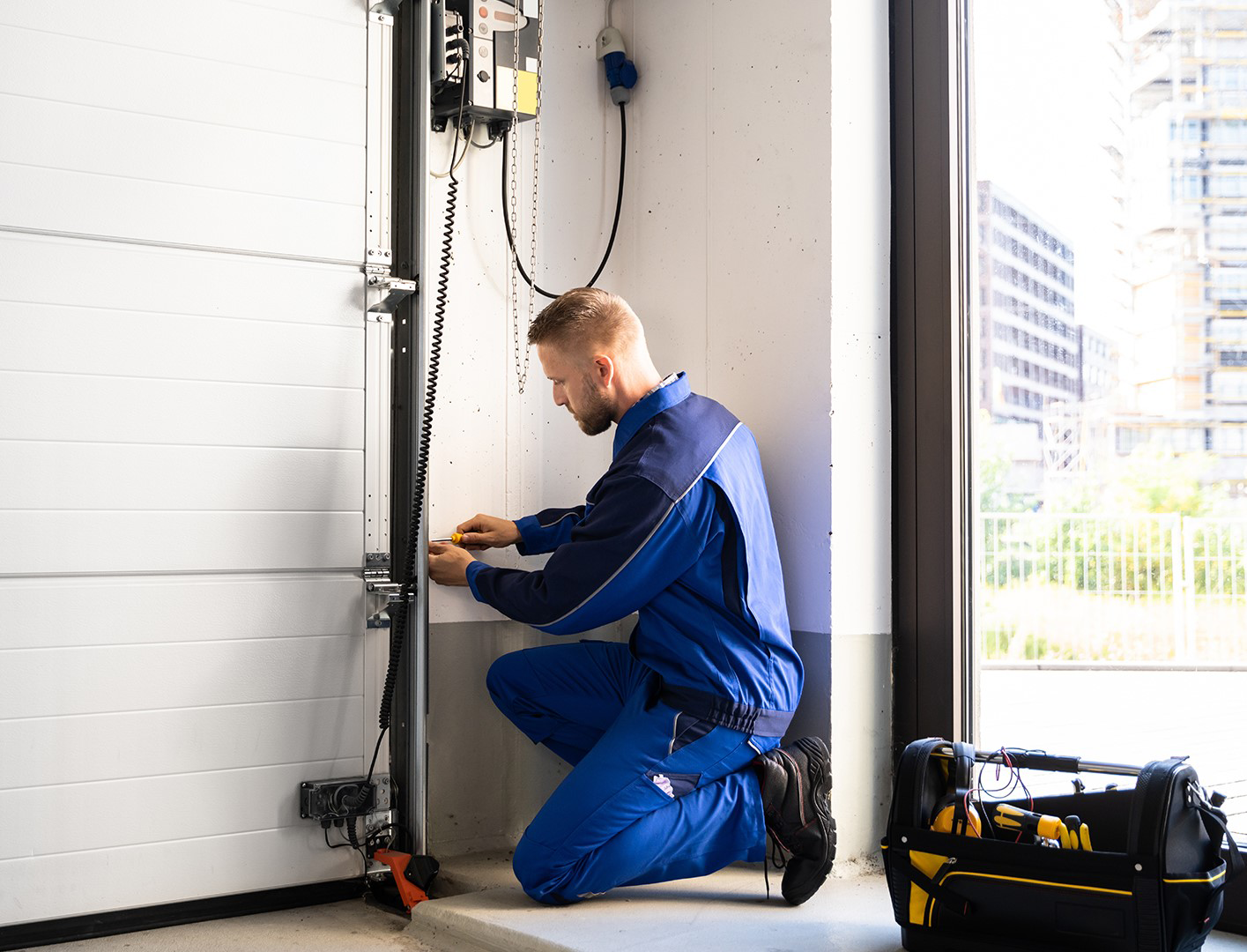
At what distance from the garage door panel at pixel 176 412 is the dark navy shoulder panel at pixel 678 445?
2.61 feet

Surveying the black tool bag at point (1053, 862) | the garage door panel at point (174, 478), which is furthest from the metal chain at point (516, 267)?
the black tool bag at point (1053, 862)

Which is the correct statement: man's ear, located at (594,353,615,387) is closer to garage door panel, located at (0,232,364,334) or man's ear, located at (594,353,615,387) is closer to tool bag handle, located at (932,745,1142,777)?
garage door panel, located at (0,232,364,334)

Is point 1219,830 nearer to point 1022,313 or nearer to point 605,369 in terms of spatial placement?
point 1022,313

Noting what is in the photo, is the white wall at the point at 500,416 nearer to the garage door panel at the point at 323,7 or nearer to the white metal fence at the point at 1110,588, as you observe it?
the garage door panel at the point at 323,7

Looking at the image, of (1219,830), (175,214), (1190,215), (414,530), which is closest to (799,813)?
(1219,830)

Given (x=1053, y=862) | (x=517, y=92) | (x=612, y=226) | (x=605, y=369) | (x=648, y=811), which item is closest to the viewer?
(x=1053, y=862)

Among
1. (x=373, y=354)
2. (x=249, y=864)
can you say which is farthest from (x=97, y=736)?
(x=373, y=354)

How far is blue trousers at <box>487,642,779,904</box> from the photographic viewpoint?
261 cm

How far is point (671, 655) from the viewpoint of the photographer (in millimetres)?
2715

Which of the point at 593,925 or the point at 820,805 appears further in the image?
the point at 820,805

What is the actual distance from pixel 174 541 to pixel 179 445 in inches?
9.4

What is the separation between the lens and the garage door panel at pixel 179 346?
2641 millimetres

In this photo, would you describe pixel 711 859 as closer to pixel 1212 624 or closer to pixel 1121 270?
pixel 1212 624

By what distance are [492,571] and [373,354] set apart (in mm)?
699
